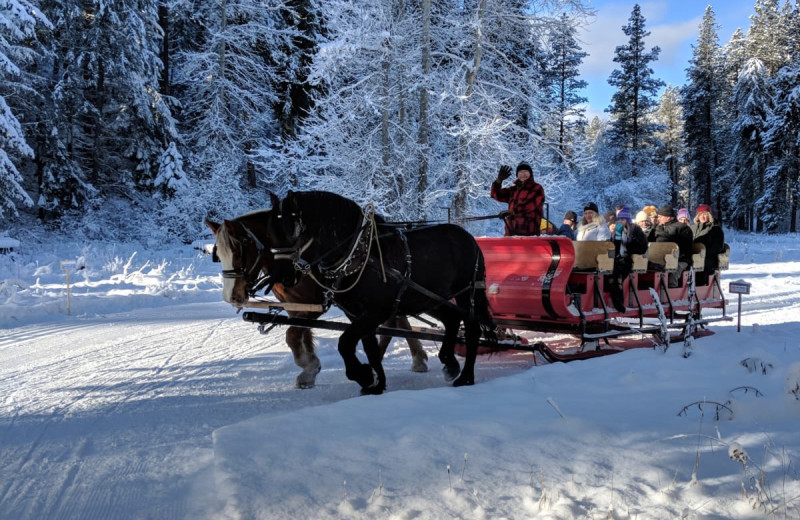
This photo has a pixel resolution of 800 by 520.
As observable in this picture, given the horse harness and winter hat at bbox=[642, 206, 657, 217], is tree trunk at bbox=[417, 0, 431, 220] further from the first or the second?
the horse harness

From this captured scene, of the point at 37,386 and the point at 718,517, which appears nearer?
Result: the point at 718,517

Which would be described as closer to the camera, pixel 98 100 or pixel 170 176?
pixel 170 176

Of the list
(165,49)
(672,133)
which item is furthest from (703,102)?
(165,49)

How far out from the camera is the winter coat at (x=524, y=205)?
6.95 m

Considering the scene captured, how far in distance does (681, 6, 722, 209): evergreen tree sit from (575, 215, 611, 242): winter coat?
4105cm

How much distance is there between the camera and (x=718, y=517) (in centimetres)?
227

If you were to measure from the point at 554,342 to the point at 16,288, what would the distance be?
34.5ft

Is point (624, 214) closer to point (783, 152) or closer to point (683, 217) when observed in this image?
point (683, 217)

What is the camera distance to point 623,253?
6.87m

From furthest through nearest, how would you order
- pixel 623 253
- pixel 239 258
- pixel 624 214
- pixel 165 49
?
pixel 165 49, pixel 624 214, pixel 623 253, pixel 239 258

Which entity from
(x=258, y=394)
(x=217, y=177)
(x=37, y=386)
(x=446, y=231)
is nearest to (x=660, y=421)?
(x=446, y=231)

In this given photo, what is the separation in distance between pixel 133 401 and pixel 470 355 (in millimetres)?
3043

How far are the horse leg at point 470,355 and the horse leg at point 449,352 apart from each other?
0.31 feet

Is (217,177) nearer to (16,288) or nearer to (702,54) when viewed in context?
(16,288)
